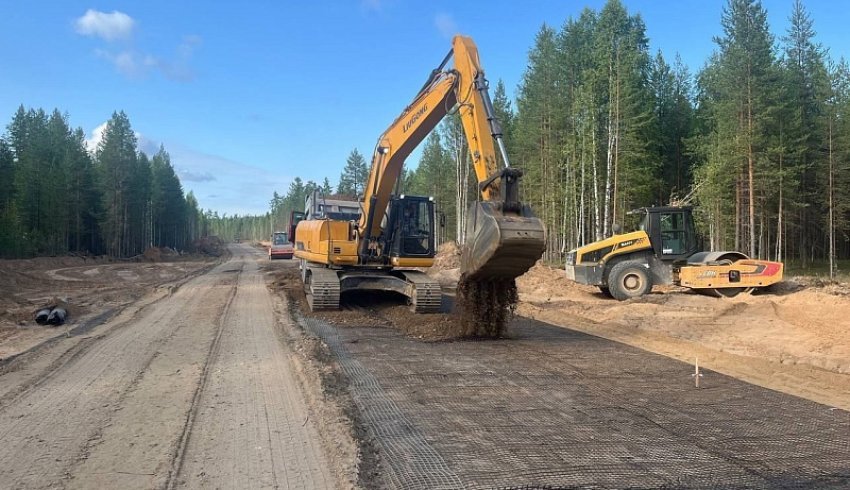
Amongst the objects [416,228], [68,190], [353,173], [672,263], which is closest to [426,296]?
[416,228]

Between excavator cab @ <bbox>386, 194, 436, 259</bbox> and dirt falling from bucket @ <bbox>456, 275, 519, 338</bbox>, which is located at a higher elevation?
excavator cab @ <bbox>386, 194, 436, 259</bbox>

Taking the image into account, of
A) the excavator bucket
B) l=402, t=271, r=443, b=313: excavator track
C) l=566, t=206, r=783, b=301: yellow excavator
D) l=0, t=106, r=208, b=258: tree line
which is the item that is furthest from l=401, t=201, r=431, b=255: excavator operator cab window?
l=0, t=106, r=208, b=258: tree line

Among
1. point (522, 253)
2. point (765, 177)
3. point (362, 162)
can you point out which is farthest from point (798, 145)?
point (362, 162)

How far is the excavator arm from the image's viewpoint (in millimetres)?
7160

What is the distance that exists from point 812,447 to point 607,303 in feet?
35.2

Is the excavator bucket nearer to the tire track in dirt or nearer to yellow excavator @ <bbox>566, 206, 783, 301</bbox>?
the tire track in dirt

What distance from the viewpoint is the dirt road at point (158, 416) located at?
12.7ft

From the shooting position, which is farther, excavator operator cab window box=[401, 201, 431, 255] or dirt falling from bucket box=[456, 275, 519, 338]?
excavator operator cab window box=[401, 201, 431, 255]

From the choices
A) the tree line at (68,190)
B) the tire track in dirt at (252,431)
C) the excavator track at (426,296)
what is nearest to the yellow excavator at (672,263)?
the excavator track at (426,296)

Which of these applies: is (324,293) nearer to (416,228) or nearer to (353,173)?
(416,228)

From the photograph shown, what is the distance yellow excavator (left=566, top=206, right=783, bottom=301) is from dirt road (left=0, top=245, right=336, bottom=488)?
419 inches

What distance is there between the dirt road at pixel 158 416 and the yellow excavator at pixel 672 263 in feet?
34.9

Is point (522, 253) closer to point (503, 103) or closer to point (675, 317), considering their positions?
point (675, 317)

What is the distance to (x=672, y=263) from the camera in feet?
51.2
